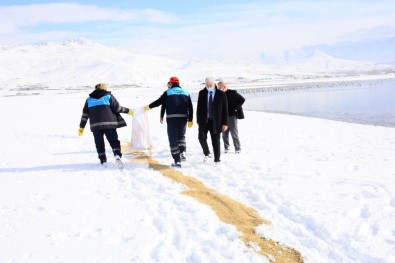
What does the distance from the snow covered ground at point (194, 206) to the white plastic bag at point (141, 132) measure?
429 millimetres

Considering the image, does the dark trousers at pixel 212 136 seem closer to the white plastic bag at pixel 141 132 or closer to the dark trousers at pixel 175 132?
the dark trousers at pixel 175 132

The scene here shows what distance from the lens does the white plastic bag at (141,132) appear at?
34.7 ft

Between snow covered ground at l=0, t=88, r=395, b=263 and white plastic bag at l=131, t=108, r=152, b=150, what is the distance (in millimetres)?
429

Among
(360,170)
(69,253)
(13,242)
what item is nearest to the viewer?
(69,253)

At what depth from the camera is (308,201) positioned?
19.1ft

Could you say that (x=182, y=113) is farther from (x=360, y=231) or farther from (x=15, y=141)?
(x=15, y=141)

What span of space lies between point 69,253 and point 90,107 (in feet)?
14.4

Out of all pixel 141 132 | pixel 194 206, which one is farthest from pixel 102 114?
pixel 194 206

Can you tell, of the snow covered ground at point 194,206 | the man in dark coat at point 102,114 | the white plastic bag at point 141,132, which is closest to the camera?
the snow covered ground at point 194,206

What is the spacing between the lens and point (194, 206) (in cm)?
577

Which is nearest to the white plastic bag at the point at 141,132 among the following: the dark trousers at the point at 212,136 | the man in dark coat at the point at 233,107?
the man in dark coat at the point at 233,107

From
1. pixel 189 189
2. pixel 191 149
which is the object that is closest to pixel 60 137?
pixel 191 149

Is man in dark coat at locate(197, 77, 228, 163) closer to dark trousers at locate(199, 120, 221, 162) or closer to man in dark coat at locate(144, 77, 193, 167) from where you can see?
dark trousers at locate(199, 120, 221, 162)

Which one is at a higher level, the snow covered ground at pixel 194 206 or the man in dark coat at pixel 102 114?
the man in dark coat at pixel 102 114
